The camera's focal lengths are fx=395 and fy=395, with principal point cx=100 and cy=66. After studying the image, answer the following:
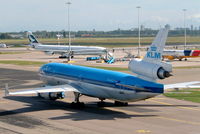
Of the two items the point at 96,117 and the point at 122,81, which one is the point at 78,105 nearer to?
the point at 96,117

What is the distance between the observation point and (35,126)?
3603 cm

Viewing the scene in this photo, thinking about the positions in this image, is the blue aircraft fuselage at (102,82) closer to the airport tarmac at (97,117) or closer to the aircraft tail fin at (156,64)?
the aircraft tail fin at (156,64)

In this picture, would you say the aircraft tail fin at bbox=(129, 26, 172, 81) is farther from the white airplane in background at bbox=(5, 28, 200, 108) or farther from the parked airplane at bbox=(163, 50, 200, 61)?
the parked airplane at bbox=(163, 50, 200, 61)

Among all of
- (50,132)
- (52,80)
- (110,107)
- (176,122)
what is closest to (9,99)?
(52,80)

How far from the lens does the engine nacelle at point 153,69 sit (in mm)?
37375

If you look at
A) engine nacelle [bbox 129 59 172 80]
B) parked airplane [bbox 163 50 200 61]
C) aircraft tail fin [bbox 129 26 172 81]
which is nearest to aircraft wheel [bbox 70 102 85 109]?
engine nacelle [bbox 129 59 172 80]

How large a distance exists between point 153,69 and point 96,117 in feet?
25.2

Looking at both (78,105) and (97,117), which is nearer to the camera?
(97,117)

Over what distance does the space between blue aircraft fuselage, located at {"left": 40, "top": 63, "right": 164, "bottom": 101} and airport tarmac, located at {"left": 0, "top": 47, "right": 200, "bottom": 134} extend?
2151mm

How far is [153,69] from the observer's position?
37688mm

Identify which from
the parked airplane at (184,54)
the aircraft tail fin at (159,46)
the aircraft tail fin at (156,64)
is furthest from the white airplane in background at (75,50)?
the aircraft tail fin at (159,46)

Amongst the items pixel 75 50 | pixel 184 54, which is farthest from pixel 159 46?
pixel 75 50

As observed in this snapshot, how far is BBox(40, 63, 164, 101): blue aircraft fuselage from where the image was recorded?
38.2 metres

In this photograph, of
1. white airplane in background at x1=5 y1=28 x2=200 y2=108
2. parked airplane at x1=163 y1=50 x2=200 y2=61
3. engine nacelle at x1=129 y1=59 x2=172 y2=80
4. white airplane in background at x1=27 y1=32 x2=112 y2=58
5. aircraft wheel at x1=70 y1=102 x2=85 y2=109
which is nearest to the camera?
engine nacelle at x1=129 y1=59 x2=172 y2=80
